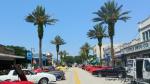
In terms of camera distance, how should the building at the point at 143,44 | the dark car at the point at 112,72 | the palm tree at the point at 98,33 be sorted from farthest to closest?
1. the palm tree at the point at 98,33
2. the building at the point at 143,44
3. the dark car at the point at 112,72

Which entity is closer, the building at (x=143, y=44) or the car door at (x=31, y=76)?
the car door at (x=31, y=76)

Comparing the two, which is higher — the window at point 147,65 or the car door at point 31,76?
the window at point 147,65

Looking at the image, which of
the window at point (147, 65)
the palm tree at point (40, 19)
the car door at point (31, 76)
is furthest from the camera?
the palm tree at point (40, 19)

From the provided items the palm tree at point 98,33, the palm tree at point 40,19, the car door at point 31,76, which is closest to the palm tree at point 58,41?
the palm tree at point 98,33

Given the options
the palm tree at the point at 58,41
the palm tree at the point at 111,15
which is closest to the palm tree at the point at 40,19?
the palm tree at the point at 111,15

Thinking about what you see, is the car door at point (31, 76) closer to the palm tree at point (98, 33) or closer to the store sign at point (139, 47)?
the store sign at point (139, 47)

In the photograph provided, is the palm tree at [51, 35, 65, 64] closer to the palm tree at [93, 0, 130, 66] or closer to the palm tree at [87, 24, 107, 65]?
the palm tree at [87, 24, 107, 65]

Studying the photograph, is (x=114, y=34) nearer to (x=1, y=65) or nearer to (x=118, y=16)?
(x=118, y=16)

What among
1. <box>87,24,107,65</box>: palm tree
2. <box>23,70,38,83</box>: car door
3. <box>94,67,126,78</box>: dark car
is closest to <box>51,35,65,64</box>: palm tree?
<box>87,24,107,65</box>: palm tree

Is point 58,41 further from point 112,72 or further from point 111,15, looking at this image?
point 112,72

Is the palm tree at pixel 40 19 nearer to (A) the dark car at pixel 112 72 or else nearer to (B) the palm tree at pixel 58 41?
(A) the dark car at pixel 112 72

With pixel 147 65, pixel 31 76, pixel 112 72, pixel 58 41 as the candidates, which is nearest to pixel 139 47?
pixel 112 72

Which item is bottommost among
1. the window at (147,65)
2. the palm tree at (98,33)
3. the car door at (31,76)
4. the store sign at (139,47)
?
the car door at (31,76)

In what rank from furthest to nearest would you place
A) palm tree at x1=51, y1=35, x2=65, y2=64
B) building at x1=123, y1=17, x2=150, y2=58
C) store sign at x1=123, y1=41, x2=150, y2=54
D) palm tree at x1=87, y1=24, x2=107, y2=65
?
palm tree at x1=51, y1=35, x2=65, y2=64 → palm tree at x1=87, y1=24, x2=107, y2=65 → building at x1=123, y1=17, x2=150, y2=58 → store sign at x1=123, y1=41, x2=150, y2=54
